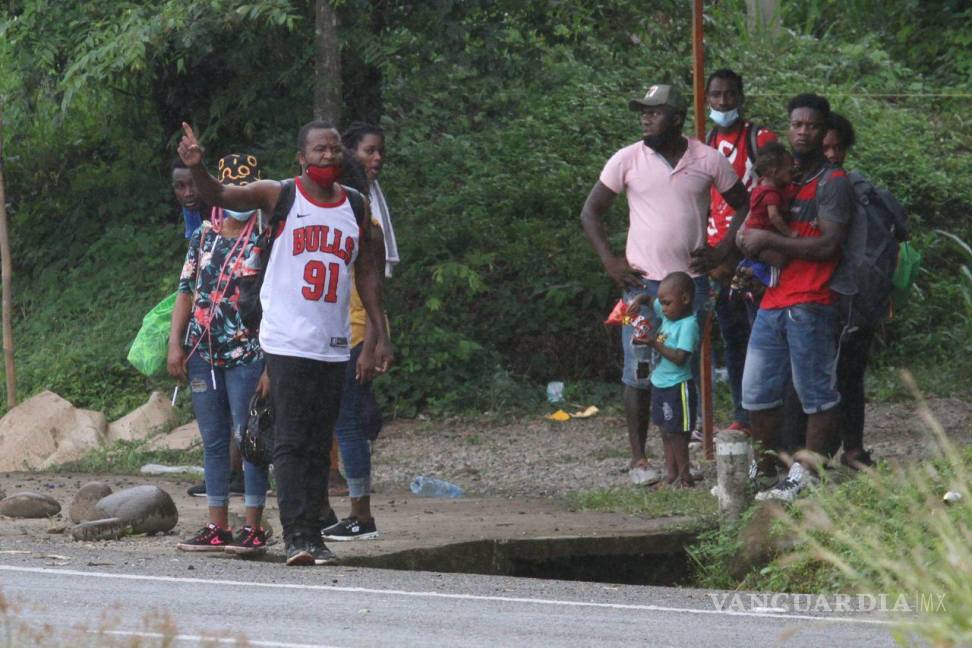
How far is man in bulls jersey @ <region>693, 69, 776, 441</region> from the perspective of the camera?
10125mm

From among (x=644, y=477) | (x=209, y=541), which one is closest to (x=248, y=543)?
(x=209, y=541)

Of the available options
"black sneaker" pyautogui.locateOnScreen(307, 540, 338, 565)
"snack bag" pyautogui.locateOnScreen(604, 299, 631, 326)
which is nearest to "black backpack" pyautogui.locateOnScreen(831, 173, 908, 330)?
"snack bag" pyautogui.locateOnScreen(604, 299, 631, 326)

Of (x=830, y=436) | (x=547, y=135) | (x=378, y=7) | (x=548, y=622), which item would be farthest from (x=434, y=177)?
(x=548, y=622)

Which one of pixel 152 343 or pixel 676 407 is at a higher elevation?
pixel 152 343

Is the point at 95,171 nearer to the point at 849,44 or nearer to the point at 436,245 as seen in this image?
the point at 436,245

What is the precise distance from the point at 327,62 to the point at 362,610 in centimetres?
761

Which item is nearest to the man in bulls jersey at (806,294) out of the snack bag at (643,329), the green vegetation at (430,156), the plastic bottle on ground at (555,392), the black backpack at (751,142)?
the snack bag at (643,329)

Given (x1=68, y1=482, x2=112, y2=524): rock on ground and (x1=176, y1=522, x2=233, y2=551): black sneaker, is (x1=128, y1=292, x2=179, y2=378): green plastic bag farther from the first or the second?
(x1=176, y1=522, x2=233, y2=551): black sneaker

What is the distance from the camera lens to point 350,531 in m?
8.49

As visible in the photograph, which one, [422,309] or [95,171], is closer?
[422,309]

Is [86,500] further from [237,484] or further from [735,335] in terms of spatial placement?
[735,335]

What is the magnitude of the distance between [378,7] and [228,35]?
4.10 ft

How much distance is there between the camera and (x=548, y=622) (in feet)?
21.0

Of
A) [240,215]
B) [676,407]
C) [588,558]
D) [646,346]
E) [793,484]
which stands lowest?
[588,558]
